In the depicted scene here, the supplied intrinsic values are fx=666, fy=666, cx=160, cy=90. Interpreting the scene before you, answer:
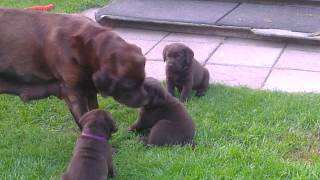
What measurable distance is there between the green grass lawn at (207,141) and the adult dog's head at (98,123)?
532mm

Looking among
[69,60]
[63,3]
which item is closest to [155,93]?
[69,60]

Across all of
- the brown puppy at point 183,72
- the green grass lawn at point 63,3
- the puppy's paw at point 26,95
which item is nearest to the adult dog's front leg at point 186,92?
the brown puppy at point 183,72

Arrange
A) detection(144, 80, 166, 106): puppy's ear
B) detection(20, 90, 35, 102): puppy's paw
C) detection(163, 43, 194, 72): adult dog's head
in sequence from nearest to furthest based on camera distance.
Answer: detection(144, 80, 166, 106): puppy's ear, detection(20, 90, 35, 102): puppy's paw, detection(163, 43, 194, 72): adult dog's head

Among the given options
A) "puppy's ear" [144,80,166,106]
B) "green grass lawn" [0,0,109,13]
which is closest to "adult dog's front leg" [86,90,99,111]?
"puppy's ear" [144,80,166,106]

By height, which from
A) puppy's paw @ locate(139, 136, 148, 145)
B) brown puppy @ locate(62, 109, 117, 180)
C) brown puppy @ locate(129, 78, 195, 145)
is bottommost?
puppy's paw @ locate(139, 136, 148, 145)

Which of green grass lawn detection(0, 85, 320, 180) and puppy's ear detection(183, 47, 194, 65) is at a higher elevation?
puppy's ear detection(183, 47, 194, 65)

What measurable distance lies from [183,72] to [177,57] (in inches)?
8.0

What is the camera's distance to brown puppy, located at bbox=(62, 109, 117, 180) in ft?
15.0

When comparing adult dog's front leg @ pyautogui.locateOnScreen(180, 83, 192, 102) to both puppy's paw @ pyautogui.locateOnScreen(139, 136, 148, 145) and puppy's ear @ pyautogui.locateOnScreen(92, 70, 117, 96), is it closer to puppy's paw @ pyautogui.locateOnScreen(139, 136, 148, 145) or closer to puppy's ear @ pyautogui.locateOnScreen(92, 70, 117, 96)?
puppy's paw @ pyautogui.locateOnScreen(139, 136, 148, 145)

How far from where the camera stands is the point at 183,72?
6.77 meters

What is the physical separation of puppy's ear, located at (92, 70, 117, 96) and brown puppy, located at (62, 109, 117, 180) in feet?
0.91

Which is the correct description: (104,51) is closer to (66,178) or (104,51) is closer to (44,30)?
(44,30)

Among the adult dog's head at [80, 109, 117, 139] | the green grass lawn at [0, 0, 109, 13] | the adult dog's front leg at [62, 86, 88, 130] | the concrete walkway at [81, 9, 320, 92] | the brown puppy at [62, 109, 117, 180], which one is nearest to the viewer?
the brown puppy at [62, 109, 117, 180]

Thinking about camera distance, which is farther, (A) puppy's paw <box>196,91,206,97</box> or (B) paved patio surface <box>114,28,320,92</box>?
(B) paved patio surface <box>114,28,320,92</box>
